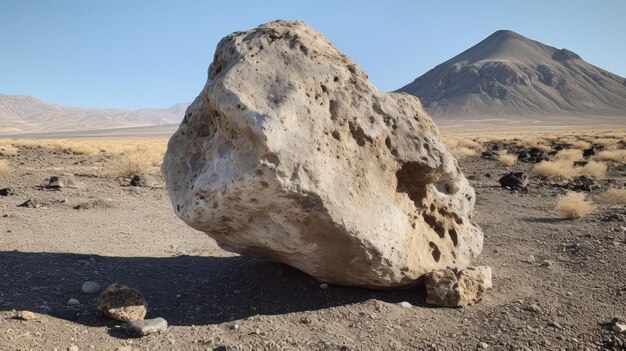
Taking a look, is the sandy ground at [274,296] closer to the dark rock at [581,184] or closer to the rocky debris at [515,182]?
the rocky debris at [515,182]

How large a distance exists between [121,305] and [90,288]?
94cm

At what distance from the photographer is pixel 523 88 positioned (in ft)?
428

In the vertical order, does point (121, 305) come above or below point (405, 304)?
above

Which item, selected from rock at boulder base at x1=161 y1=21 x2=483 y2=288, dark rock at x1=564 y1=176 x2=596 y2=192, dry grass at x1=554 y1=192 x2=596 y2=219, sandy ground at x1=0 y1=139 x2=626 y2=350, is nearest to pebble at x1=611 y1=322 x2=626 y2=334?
sandy ground at x1=0 y1=139 x2=626 y2=350

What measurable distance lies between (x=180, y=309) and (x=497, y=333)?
3057 mm

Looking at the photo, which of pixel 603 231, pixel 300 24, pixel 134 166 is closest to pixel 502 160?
pixel 603 231

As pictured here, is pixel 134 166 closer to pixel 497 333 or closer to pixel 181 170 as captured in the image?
pixel 181 170

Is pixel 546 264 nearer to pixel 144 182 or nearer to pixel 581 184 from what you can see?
pixel 581 184

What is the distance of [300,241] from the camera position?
4.70 metres

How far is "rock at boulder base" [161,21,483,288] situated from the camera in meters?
4.39

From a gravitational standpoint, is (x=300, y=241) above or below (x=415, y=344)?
above

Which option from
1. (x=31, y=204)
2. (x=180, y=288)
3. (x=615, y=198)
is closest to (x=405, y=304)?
(x=180, y=288)

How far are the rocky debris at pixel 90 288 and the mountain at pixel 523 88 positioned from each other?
123646 mm

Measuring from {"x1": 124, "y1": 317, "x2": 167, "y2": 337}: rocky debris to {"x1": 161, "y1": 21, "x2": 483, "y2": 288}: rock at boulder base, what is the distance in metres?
0.94
